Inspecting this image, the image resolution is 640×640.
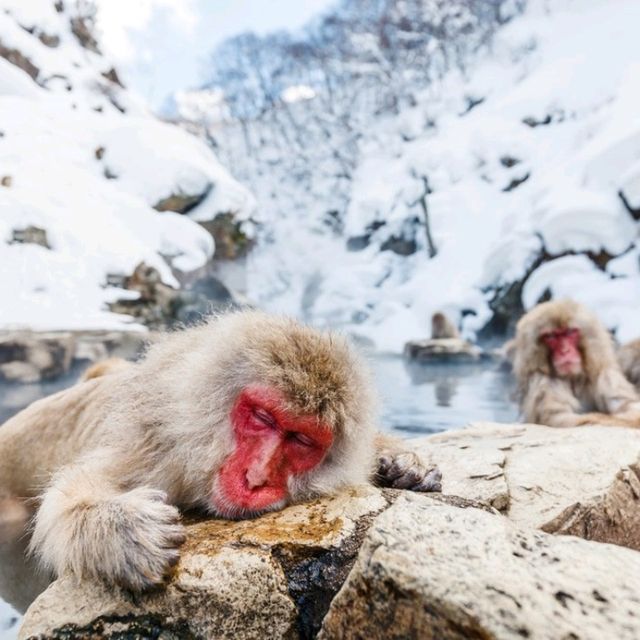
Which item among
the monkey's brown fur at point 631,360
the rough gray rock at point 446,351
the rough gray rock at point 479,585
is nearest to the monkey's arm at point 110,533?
the rough gray rock at point 479,585

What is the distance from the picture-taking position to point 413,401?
6711mm

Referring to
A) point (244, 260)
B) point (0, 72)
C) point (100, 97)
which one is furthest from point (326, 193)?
point (0, 72)

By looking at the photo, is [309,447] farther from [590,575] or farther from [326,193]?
[326,193]

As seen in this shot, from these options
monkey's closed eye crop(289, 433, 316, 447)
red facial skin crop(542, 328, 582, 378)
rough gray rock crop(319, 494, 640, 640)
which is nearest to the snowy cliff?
red facial skin crop(542, 328, 582, 378)

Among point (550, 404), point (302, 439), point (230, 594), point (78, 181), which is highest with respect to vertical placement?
point (78, 181)

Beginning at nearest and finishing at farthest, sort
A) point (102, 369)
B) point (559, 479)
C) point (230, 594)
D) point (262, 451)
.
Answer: point (230, 594) < point (262, 451) < point (559, 479) < point (102, 369)

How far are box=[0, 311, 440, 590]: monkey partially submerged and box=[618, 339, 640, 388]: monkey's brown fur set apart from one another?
10.7 ft

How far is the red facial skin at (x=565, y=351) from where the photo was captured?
418 centimetres

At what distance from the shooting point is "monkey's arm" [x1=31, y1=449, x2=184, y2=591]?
4.42 ft

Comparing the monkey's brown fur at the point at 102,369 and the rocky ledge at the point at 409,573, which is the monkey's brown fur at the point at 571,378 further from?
the monkey's brown fur at the point at 102,369

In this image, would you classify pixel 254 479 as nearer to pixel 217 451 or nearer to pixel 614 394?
pixel 217 451

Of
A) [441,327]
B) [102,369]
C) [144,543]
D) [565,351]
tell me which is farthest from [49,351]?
[441,327]

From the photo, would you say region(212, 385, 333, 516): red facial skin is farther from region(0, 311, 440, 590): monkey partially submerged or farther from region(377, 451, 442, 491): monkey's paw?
region(377, 451, 442, 491): monkey's paw

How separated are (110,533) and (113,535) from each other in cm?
1
